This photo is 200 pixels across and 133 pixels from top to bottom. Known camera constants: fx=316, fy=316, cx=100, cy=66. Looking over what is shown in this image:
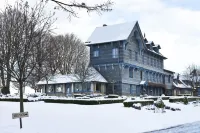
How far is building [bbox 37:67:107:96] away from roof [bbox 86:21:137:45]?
17.5ft

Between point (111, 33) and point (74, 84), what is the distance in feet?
34.6

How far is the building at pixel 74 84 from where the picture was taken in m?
48.1

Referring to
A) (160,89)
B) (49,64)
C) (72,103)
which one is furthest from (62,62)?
(72,103)

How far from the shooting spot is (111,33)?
52938mm

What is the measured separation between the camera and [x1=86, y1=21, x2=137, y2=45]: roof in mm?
50875

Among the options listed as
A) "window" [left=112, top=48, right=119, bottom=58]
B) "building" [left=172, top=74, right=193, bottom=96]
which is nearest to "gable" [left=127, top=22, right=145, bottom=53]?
"window" [left=112, top=48, right=119, bottom=58]

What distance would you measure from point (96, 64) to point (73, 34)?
16.1 metres

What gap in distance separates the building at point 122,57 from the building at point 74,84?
73.4 inches

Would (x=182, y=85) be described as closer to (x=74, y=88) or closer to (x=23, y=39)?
(x=74, y=88)

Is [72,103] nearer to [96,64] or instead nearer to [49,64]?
[96,64]

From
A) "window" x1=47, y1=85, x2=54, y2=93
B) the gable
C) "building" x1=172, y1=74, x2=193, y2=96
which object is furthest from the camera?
"building" x1=172, y1=74, x2=193, y2=96

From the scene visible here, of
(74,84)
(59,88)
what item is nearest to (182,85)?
(59,88)

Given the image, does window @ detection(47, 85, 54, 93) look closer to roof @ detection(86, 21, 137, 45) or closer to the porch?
the porch

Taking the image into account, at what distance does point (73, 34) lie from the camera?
66.6m
